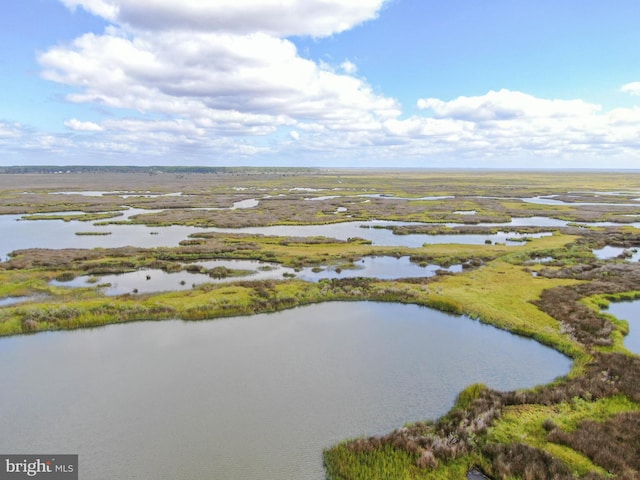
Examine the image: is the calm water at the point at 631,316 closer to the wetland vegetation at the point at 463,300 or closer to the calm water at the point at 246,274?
the wetland vegetation at the point at 463,300

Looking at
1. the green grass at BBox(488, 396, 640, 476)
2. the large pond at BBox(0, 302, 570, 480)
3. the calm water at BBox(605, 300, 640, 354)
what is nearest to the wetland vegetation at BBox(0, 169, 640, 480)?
the green grass at BBox(488, 396, 640, 476)

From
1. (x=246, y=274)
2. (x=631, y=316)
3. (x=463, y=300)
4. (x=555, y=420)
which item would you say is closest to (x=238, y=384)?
(x=555, y=420)

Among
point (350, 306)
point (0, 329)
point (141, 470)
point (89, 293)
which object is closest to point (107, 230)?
point (89, 293)

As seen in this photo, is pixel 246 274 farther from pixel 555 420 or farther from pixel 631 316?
pixel 631 316

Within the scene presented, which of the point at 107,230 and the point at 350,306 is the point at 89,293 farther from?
the point at 107,230

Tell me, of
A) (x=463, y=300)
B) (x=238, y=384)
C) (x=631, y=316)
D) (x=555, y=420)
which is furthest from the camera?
(x=463, y=300)

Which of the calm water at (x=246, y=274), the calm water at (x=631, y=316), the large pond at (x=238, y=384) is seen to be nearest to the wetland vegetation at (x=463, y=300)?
the calm water at (x=631, y=316)
